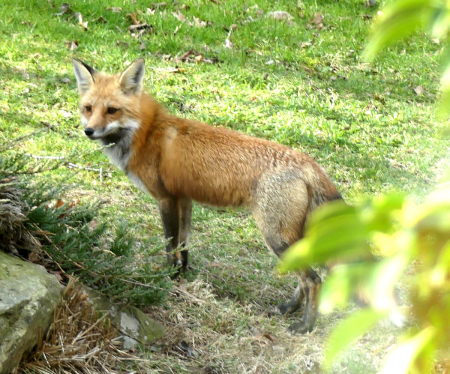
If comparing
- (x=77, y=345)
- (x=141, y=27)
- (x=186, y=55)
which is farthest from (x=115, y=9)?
(x=77, y=345)

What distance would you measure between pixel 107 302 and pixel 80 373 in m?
0.69

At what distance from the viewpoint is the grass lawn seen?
190 inches

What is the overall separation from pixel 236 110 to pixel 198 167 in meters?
4.07

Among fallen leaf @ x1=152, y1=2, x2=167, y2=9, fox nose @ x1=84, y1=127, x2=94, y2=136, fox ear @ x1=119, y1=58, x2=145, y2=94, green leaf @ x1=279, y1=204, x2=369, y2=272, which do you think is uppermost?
green leaf @ x1=279, y1=204, x2=369, y2=272

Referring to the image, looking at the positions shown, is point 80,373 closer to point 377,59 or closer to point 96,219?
point 96,219

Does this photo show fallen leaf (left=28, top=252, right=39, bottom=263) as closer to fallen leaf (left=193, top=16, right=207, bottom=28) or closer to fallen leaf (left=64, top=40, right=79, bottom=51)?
fallen leaf (left=64, top=40, right=79, bottom=51)

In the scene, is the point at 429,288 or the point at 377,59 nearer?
the point at 429,288

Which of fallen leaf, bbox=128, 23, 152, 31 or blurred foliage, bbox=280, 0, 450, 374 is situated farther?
fallen leaf, bbox=128, 23, 152, 31

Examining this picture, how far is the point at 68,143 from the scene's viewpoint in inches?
302

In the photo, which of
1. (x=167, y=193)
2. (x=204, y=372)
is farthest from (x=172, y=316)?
(x=167, y=193)

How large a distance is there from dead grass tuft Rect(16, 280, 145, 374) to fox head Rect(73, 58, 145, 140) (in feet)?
6.68

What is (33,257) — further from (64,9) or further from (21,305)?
(64,9)

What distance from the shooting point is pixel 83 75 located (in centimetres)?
587

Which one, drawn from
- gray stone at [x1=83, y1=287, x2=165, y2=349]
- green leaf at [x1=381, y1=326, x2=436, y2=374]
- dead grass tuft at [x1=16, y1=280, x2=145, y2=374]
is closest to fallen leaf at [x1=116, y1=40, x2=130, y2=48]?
gray stone at [x1=83, y1=287, x2=165, y2=349]
